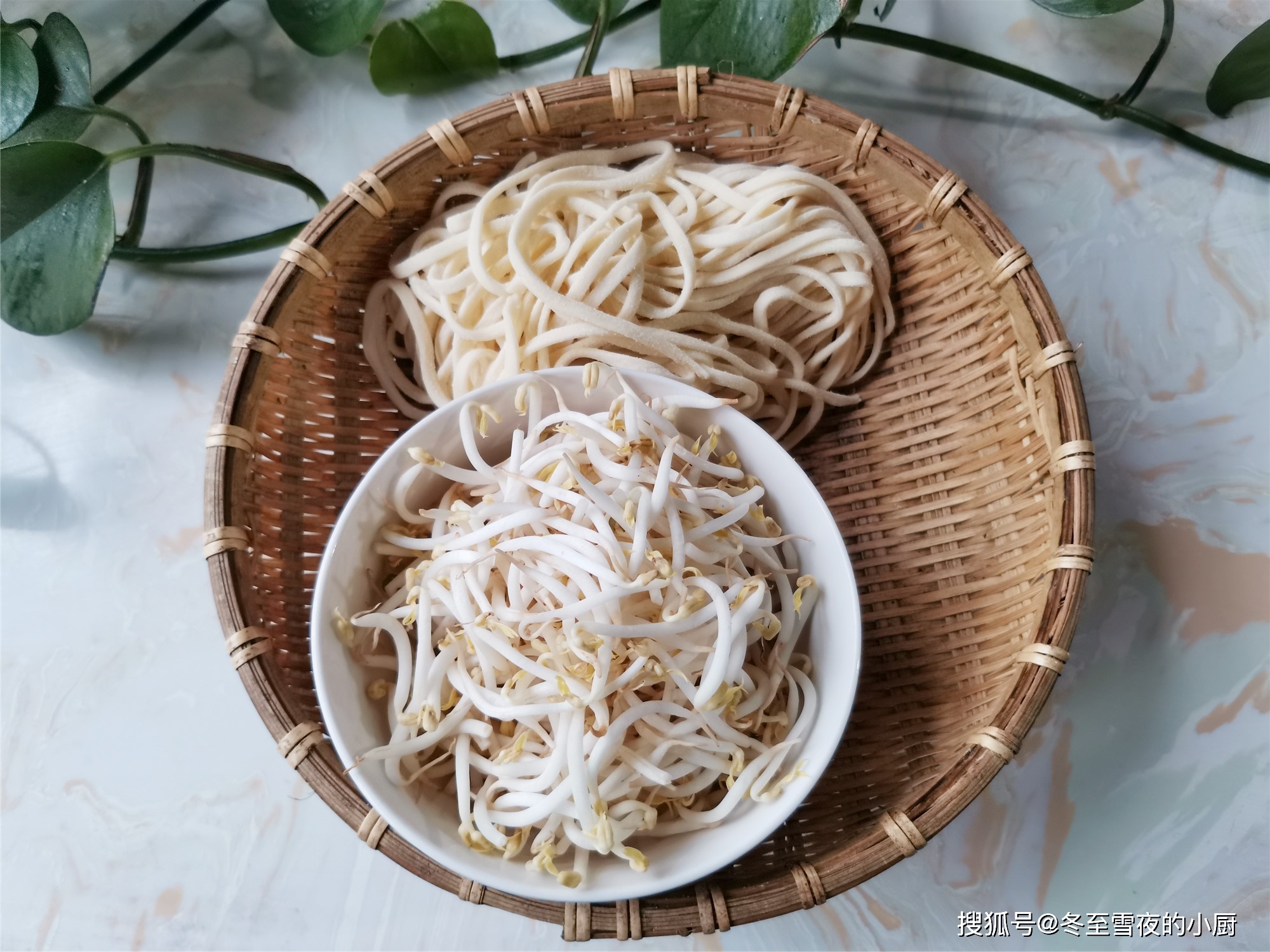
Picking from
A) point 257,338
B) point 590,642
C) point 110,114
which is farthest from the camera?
point 110,114

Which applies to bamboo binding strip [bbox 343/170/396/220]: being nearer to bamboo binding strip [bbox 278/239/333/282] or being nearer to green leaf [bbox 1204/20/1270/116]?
bamboo binding strip [bbox 278/239/333/282]

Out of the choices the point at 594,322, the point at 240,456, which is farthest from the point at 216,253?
the point at 594,322

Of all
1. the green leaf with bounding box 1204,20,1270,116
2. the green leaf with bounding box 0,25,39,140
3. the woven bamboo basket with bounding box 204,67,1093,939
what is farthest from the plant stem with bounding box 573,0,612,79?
the green leaf with bounding box 1204,20,1270,116

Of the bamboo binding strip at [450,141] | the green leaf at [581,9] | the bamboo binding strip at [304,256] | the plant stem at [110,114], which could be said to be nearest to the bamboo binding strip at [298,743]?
the bamboo binding strip at [304,256]

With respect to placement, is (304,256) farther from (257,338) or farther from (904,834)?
(904,834)

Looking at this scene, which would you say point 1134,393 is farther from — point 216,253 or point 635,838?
point 216,253

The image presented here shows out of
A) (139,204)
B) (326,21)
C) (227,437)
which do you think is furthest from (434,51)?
(227,437)
